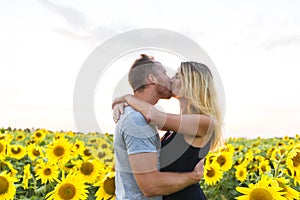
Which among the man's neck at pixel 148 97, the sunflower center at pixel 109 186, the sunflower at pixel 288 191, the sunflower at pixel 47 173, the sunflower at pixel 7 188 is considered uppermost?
the man's neck at pixel 148 97

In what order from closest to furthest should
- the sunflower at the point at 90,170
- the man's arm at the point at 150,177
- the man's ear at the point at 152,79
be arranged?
the man's arm at the point at 150,177 → the man's ear at the point at 152,79 → the sunflower at the point at 90,170

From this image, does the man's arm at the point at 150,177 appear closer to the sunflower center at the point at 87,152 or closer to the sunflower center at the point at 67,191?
the sunflower center at the point at 67,191

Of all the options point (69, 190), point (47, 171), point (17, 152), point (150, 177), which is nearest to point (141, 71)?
point (150, 177)

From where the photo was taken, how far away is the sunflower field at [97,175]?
409 centimetres

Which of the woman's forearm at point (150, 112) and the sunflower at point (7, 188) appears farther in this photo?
the sunflower at point (7, 188)

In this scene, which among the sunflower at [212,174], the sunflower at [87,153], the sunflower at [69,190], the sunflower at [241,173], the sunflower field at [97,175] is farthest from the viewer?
the sunflower at [87,153]

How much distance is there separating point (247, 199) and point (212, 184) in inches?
90.5

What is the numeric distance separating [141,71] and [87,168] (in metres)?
1.80

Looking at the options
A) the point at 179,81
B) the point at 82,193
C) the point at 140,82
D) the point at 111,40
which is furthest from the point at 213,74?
→ the point at 82,193

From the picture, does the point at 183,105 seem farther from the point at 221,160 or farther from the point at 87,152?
the point at 87,152

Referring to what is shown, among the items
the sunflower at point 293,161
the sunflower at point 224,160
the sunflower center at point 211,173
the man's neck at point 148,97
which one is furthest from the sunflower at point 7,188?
the sunflower at point 293,161

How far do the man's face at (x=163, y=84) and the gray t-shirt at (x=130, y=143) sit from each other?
259mm

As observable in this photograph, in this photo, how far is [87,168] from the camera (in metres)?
4.89

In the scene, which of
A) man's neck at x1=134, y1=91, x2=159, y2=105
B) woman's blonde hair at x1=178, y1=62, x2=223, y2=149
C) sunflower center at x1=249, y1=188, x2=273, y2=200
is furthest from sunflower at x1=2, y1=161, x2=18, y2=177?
sunflower center at x1=249, y1=188, x2=273, y2=200
